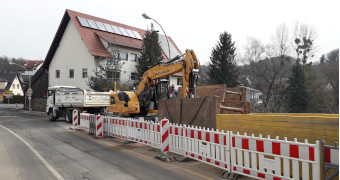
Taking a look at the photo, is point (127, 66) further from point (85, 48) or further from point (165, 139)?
point (165, 139)

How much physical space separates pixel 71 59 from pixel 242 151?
3014 cm

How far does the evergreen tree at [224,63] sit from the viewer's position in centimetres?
4138

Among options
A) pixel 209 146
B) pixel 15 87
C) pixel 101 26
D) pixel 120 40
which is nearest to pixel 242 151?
pixel 209 146

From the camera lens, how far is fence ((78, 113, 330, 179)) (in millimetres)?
4750

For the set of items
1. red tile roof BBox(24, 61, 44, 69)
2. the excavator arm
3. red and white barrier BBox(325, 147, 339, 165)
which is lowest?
red and white barrier BBox(325, 147, 339, 165)

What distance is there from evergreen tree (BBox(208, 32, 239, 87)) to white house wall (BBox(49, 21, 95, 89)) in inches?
768

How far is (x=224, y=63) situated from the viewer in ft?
137

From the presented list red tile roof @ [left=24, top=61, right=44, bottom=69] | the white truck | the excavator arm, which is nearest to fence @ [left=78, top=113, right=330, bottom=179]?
the excavator arm

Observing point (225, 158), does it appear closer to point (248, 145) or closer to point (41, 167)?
point (248, 145)

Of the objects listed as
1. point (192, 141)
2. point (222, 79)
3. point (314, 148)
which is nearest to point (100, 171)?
point (192, 141)

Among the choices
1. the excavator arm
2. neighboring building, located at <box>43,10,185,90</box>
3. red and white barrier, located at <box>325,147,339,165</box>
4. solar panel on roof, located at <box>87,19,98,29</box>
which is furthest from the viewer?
solar panel on roof, located at <box>87,19,98,29</box>

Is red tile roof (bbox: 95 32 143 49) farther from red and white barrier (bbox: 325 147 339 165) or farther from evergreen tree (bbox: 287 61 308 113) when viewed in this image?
red and white barrier (bbox: 325 147 339 165)

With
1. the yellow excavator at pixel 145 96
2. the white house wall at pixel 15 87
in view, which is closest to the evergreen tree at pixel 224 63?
the yellow excavator at pixel 145 96

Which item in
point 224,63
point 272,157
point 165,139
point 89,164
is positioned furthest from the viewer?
point 224,63
